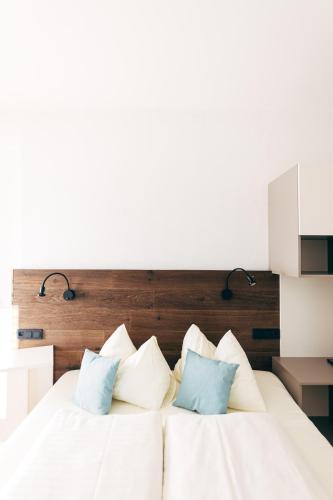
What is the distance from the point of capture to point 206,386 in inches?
87.4

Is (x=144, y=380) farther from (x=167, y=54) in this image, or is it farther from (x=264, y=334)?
(x=167, y=54)

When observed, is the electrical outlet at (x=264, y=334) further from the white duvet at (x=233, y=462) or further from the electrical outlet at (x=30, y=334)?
the electrical outlet at (x=30, y=334)

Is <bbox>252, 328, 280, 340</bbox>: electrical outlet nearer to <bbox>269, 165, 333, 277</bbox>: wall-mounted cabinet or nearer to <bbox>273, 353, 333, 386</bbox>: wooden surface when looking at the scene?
<bbox>273, 353, 333, 386</bbox>: wooden surface

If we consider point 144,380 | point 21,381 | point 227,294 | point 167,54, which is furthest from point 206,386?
point 167,54

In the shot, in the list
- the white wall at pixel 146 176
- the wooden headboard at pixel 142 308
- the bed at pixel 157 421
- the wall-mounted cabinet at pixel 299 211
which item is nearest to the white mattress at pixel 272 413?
the bed at pixel 157 421

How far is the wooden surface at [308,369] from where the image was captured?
237cm

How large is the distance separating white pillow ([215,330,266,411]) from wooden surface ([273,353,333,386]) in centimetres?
31

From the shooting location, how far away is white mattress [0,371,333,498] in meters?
1.67

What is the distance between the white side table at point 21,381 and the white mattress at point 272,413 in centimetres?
20

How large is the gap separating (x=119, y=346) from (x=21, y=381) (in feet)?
2.48

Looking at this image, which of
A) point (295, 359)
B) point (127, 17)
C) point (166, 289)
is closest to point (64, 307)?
point (166, 289)

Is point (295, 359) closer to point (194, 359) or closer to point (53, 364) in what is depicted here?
point (194, 359)

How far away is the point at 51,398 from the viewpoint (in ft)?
7.73

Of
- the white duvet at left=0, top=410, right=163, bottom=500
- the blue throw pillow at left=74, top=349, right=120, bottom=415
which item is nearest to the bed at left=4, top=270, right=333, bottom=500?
the white duvet at left=0, top=410, right=163, bottom=500
